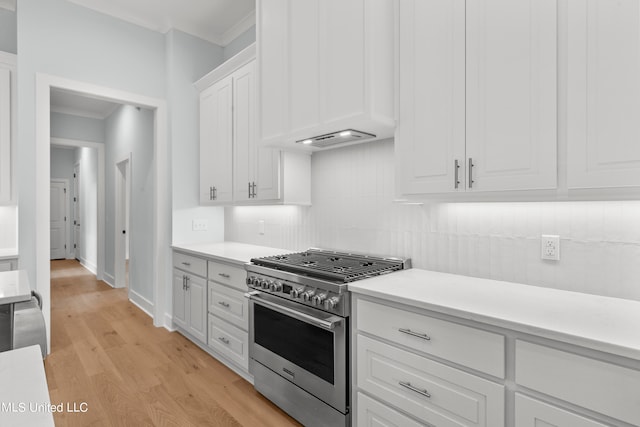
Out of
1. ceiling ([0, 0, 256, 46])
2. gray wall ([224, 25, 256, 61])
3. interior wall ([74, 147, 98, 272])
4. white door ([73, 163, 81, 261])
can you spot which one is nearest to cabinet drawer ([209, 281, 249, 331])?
gray wall ([224, 25, 256, 61])

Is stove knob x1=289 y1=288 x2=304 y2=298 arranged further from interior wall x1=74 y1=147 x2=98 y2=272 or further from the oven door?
interior wall x1=74 y1=147 x2=98 y2=272

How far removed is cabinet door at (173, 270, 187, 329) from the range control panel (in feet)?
4.34

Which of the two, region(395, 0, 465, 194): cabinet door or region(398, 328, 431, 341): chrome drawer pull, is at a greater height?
region(395, 0, 465, 194): cabinet door

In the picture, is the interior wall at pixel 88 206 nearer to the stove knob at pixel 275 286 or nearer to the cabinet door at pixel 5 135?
the cabinet door at pixel 5 135

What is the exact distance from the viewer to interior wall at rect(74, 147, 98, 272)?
6980 mm

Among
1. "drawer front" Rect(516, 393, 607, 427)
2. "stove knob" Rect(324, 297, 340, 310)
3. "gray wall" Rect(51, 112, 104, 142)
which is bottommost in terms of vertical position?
"drawer front" Rect(516, 393, 607, 427)

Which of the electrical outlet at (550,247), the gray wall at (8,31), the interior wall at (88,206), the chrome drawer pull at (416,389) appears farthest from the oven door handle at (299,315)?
the interior wall at (88,206)

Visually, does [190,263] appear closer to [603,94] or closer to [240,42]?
[240,42]

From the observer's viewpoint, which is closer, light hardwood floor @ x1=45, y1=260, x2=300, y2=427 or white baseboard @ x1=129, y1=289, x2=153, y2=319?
light hardwood floor @ x1=45, y1=260, x2=300, y2=427

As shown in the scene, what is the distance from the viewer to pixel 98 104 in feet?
17.8

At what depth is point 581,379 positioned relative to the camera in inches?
43.6

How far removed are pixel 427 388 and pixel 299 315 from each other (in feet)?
2.57

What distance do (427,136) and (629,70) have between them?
783 mm

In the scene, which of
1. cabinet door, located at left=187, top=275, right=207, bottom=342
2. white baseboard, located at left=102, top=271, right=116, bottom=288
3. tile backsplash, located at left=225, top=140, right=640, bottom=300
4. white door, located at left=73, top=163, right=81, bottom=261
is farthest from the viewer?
white door, located at left=73, top=163, right=81, bottom=261
